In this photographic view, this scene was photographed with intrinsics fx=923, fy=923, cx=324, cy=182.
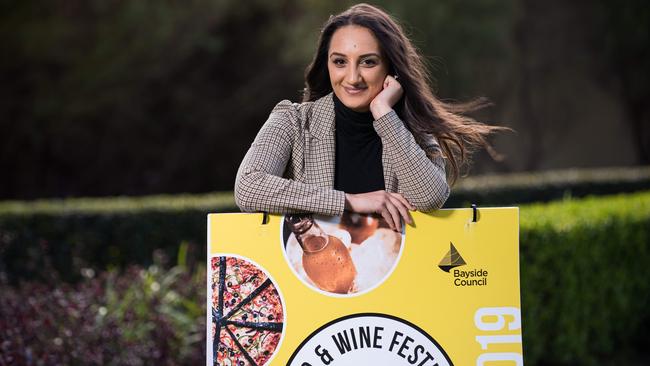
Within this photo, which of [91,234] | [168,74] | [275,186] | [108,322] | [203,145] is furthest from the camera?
[203,145]

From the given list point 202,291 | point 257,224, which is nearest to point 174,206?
point 202,291

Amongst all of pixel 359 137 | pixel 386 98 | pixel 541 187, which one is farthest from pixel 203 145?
pixel 386 98

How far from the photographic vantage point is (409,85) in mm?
3033

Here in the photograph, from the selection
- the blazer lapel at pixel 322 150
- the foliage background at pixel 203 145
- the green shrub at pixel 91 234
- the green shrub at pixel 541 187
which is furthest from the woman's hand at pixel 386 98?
the green shrub at pixel 541 187

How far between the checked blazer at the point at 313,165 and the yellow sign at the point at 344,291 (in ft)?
0.23

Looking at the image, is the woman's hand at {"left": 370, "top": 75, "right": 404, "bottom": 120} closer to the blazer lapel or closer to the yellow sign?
the blazer lapel

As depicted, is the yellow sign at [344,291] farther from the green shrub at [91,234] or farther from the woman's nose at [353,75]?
the green shrub at [91,234]

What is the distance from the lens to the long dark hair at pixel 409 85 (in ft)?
9.75

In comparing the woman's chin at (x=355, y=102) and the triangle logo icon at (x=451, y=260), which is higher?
the woman's chin at (x=355, y=102)

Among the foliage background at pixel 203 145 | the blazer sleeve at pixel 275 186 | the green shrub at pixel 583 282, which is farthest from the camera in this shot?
the green shrub at pixel 583 282

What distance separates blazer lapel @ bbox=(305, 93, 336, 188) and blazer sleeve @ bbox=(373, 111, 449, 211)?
7.6 inches

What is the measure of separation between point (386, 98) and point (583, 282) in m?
4.35

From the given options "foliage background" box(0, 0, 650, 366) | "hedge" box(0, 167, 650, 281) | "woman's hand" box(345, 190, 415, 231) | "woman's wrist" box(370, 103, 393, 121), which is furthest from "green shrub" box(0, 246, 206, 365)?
"woman's wrist" box(370, 103, 393, 121)

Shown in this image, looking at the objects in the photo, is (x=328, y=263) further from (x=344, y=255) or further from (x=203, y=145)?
(x=203, y=145)
